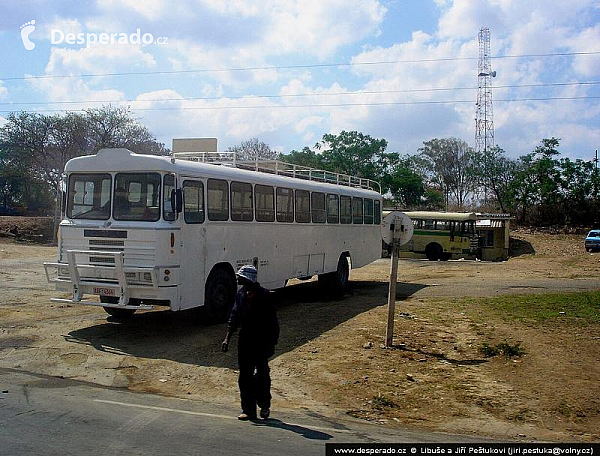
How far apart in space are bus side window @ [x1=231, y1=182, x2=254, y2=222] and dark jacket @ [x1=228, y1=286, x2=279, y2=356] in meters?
5.74

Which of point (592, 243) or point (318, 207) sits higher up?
point (318, 207)

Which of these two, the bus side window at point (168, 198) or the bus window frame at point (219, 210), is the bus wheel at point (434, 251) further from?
the bus side window at point (168, 198)

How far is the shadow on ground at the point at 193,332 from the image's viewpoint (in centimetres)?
1041

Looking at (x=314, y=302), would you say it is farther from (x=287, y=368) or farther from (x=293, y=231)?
(x=287, y=368)

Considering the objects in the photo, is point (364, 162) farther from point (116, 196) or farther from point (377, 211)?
point (116, 196)

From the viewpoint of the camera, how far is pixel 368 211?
20859mm

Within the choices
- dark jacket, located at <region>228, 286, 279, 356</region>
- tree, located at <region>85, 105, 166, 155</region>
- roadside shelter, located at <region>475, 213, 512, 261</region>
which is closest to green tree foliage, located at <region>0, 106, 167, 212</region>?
tree, located at <region>85, 105, 166, 155</region>

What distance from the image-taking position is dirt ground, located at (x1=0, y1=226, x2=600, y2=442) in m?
7.91

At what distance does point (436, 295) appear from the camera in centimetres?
1739

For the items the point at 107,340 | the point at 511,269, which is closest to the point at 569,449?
the point at 107,340

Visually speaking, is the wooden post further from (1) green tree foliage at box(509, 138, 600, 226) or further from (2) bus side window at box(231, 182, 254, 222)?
(1) green tree foliage at box(509, 138, 600, 226)

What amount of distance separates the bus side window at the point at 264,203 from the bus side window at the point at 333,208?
335 centimetres

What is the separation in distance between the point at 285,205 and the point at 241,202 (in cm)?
213

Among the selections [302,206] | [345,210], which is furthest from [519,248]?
[302,206]
